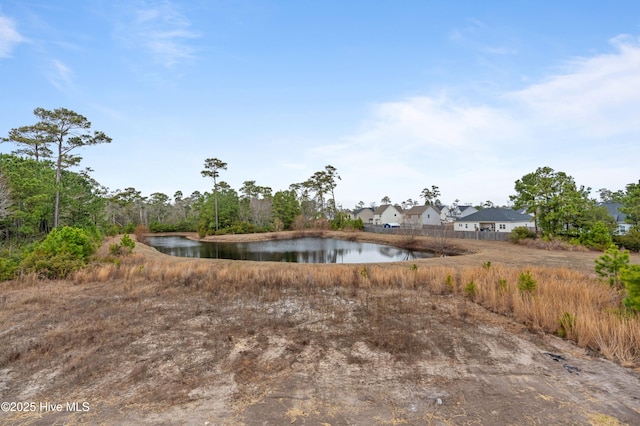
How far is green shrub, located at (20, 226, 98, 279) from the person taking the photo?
956 cm

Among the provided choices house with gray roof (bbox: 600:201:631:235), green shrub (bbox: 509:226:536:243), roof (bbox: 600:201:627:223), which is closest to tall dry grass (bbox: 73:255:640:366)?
green shrub (bbox: 509:226:536:243)

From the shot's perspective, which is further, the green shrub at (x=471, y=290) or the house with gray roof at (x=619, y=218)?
the house with gray roof at (x=619, y=218)

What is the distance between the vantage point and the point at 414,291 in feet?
26.3

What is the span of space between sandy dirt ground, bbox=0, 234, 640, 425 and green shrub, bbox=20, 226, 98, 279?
Answer: 4.42m

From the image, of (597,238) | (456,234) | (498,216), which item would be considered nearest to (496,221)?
(498,216)

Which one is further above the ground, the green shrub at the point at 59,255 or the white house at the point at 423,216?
the white house at the point at 423,216

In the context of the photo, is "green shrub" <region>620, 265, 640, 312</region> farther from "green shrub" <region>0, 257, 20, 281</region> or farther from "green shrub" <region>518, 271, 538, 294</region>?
"green shrub" <region>0, 257, 20, 281</region>

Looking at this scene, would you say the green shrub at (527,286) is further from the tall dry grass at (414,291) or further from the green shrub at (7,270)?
the green shrub at (7,270)

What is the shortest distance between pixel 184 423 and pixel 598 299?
302 inches

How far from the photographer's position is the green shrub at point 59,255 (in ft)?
→ 31.4

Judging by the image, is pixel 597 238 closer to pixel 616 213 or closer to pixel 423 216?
pixel 616 213

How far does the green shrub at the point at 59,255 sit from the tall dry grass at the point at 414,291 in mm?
833

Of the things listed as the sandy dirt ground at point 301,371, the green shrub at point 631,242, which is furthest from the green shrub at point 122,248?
the green shrub at point 631,242

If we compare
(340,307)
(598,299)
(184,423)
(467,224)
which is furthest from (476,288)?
(467,224)
